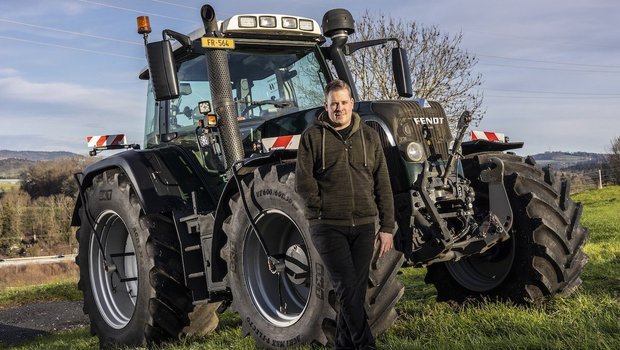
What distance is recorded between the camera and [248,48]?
6.37 meters

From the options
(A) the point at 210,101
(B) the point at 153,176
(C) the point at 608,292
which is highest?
(A) the point at 210,101

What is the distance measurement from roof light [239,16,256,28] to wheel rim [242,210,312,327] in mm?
1947

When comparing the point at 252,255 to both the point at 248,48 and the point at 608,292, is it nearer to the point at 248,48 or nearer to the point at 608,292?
the point at 248,48

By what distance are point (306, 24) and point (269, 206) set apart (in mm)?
2273

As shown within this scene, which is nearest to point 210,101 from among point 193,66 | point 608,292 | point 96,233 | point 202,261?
point 193,66

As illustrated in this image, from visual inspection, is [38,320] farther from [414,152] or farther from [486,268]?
[414,152]

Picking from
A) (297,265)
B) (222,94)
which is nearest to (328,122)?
(297,265)

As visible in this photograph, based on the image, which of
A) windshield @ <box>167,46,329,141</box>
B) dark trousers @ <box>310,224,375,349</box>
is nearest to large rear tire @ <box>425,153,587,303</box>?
windshield @ <box>167,46,329,141</box>

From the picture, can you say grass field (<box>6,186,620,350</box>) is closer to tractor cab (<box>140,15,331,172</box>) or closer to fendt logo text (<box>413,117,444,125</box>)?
fendt logo text (<box>413,117,444,125</box>)

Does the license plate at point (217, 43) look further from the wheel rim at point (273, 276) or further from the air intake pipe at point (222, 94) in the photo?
the wheel rim at point (273, 276)

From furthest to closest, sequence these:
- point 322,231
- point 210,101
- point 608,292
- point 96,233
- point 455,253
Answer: point 96,233
point 210,101
point 608,292
point 455,253
point 322,231

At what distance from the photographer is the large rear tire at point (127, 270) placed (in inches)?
239

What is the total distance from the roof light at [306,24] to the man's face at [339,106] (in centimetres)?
250

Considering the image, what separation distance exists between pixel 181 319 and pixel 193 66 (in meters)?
2.35
